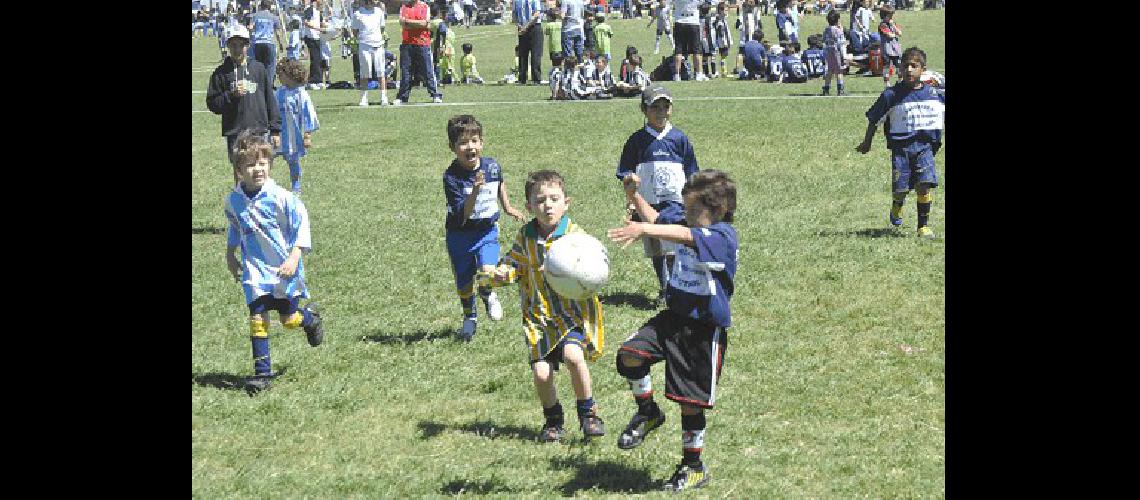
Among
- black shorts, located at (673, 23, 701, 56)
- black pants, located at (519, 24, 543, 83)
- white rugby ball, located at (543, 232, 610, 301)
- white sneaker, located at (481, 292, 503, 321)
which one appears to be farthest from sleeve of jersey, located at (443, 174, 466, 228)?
black pants, located at (519, 24, 543, 83)

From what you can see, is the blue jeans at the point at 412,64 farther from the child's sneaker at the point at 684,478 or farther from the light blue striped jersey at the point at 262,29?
the child's sneaker at the point at 684,478

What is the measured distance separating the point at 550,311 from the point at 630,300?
4586 mm

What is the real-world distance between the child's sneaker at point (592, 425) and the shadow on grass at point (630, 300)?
4109mm

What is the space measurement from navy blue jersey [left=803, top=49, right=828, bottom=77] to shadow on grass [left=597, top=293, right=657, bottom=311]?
2051cm

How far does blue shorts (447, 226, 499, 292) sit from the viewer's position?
10836mm

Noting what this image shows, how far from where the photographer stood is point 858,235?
50.5ft

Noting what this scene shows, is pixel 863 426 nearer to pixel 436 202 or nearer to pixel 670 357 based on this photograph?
pixel 670 357

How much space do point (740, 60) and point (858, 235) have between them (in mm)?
21129

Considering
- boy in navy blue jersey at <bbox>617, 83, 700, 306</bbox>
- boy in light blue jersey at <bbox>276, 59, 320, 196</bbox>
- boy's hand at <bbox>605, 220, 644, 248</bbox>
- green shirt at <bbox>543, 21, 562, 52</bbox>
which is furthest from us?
green shirt at <bbox>543, 21, 562, 52</bbox>

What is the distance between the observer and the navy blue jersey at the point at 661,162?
11273mm

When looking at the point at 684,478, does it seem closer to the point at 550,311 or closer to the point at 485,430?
the point at 550,311

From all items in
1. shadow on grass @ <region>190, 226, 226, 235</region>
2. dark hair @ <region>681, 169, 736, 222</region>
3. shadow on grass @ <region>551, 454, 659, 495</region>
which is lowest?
shadow on grass @ <region>551, 454, 659, 495</region>

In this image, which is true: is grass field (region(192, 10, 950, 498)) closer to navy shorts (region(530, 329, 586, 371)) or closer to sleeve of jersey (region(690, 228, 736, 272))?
navy shorts (region(530, 329, 586, 371))

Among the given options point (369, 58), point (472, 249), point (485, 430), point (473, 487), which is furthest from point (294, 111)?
point (369, 58)
